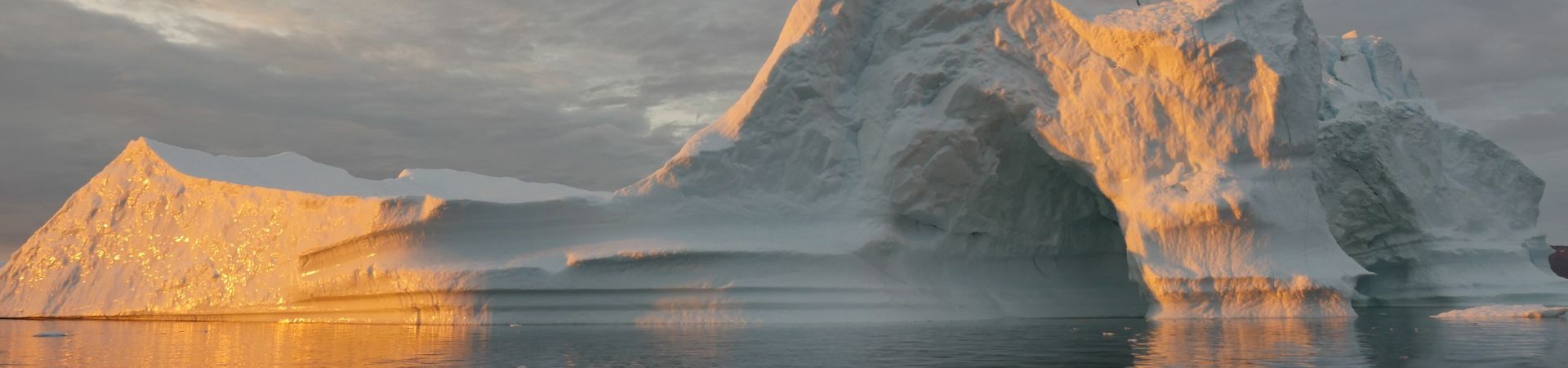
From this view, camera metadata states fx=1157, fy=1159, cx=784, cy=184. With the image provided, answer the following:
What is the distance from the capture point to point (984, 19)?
18469 millimetres

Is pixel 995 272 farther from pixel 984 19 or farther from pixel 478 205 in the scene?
pixel 478 205

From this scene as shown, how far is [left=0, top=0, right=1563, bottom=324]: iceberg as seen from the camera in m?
15.9

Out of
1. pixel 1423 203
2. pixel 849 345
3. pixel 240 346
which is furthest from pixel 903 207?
pixel 1423 203

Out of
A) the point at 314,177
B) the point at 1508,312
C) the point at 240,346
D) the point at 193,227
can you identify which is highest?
the point at 314,177

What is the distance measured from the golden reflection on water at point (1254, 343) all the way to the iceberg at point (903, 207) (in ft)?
8.23

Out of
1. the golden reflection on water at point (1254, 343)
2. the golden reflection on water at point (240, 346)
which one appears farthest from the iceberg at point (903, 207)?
the golden reflection on water at point (1254, 343)

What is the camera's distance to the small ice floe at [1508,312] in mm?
15211

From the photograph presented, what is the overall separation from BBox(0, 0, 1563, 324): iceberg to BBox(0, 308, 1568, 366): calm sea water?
129 centimetres

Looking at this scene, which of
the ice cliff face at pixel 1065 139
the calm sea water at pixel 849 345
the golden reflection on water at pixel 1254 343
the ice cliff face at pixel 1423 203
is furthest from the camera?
the ice cliff face at pixel 1423 203

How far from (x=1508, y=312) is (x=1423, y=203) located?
26.1 feet

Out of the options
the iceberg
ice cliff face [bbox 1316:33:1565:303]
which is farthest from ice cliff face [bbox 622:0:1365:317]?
ice cliff face [bbox 1316:33:1565:303]

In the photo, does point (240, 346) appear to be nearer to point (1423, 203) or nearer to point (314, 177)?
point (314, 177)

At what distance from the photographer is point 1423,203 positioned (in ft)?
75.3

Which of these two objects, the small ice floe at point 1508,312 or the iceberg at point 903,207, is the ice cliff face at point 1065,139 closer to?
the iceberg at point 903,207
